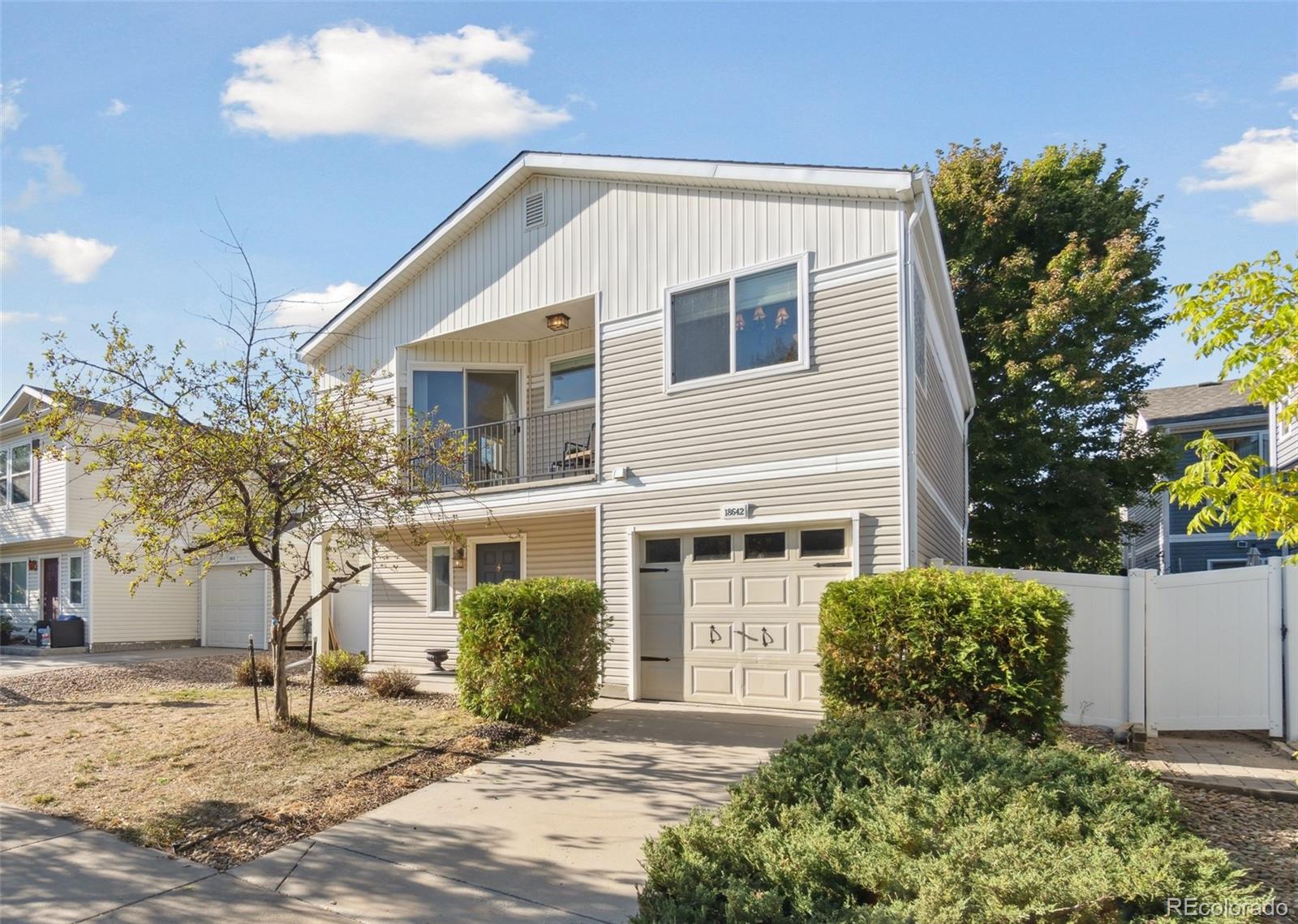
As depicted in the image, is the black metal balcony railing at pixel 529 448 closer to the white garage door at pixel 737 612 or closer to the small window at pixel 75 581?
the white garage door at pixel 737 612

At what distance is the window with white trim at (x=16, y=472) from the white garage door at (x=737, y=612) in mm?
19808

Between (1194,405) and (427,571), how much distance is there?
23258 millimetres

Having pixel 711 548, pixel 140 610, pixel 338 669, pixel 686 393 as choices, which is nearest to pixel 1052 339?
pixel 686 393

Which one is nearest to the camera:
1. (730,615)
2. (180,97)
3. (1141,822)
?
(1141,822)

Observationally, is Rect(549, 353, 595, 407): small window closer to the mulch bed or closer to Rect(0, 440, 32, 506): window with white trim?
the mulch bed

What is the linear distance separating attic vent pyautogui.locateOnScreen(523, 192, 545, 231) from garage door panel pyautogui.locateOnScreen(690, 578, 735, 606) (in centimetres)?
581

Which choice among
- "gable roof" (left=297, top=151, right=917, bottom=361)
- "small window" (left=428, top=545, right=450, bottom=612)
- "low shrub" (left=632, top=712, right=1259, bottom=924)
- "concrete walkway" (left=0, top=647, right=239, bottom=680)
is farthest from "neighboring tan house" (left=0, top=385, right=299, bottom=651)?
"low shrub" (left=632, top=712, right=1259, bottom=924)

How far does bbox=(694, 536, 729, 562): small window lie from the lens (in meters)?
10.5

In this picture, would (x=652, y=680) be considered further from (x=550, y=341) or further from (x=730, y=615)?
(x=550, y=341)

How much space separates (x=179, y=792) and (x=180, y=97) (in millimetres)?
7370

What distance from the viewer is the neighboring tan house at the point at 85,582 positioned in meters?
20.8

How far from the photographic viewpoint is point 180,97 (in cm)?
948

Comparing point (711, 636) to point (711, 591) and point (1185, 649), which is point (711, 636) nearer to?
point (711, 591)

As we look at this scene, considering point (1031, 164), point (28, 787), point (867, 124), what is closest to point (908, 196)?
point (867, 124)
